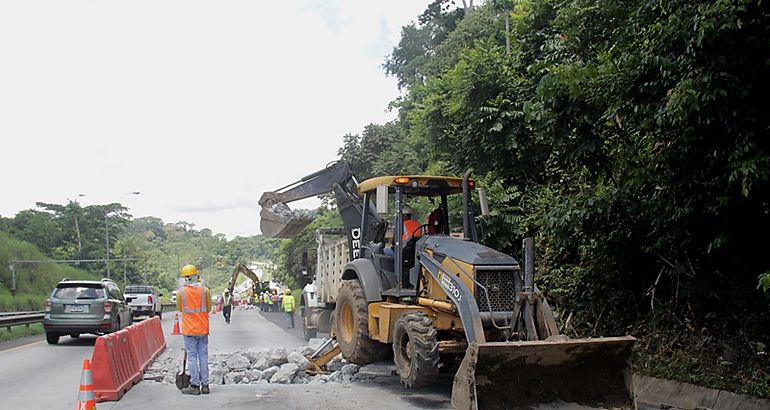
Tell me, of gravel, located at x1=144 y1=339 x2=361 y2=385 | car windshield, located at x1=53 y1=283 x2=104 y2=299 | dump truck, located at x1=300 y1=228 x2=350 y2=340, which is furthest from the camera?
car windshield, located at x1=53 y1=283 x2=104 y2=299

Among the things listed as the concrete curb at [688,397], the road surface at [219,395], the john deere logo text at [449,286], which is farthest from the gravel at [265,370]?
the concrete curb at [688,397]

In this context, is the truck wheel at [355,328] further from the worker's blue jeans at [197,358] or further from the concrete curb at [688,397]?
the concrete curb at [688,397]

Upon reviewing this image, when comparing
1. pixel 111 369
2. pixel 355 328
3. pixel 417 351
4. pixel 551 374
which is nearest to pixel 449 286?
pixel 417 351

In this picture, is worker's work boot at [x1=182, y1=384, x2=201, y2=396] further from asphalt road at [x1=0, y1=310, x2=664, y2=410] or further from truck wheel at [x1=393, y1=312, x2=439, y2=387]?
truck wheel at [x1=393, y1=312, x2=439, y2=387]

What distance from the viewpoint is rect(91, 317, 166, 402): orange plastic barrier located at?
930cm

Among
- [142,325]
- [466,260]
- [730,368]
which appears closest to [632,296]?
[730,368]

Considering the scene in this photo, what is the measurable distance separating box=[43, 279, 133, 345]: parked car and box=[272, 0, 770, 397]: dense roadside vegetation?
9988 mm

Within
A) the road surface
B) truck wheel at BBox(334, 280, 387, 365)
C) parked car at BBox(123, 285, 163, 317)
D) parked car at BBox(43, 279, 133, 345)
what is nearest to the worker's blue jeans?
the road surface

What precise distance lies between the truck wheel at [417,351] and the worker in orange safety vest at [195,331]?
9.25ft

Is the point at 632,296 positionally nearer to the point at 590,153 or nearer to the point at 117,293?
the point at 590,153

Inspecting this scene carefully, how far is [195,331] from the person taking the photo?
9.85 m

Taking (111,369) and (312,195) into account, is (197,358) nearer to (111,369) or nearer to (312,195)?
(111,369)

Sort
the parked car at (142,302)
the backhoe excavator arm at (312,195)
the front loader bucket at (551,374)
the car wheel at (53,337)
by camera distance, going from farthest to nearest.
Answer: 1. the parked car at (142,302)
2. the car wheel at (53,337)
3. the backhoe excavator arm at (312,195)
4. the front loader bucket at (551,374)

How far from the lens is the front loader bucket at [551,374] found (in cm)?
734
